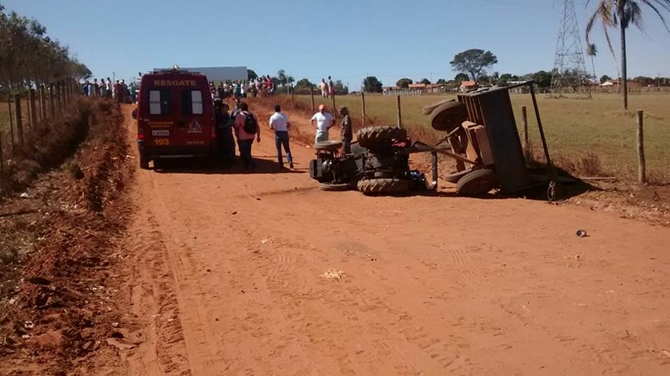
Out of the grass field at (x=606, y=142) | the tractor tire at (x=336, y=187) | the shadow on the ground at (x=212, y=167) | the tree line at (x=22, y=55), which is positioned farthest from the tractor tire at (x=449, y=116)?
the tree line at (x=22, y=55)

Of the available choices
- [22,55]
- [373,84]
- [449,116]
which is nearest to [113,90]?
[22,55]

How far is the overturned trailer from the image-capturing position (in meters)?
11.7

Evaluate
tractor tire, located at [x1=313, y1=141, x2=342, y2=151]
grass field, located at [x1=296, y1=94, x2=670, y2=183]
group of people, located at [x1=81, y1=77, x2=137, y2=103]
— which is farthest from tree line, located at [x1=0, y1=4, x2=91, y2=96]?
tractor tire, located at [x1=313, y1=141, x2=342, y2=151]

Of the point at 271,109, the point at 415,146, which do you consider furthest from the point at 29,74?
the point at 415,146

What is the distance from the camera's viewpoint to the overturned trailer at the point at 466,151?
462 inches

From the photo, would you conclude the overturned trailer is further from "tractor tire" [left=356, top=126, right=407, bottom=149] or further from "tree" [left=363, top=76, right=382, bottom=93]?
"tree" [left=363, top=76, right=382, bottom=93]

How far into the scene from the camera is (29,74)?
40156mm

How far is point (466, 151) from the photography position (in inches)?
492

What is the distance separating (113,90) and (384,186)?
38545 mm

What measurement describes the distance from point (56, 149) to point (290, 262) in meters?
13.1

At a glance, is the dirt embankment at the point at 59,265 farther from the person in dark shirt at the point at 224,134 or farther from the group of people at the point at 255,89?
the group of people at the point at 255,89

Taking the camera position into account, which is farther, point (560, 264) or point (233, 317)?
point (560, 264)

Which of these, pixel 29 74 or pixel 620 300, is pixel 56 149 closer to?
pixel 620 300

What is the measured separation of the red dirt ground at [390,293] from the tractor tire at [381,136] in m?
1.57
